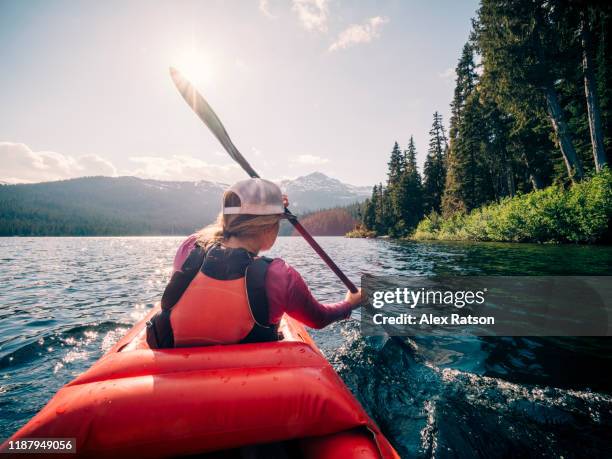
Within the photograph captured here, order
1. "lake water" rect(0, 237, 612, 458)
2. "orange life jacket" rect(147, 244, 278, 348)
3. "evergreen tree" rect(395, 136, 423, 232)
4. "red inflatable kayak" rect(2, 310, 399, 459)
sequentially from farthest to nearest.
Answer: "evergreen tree" rect(395, 136, 423, 232) → "lake water" rect(0, 237, 612, 458) → "orange life jacket" rect(147, 244, 278, 348) → "red inflatable kayak" rect(2, 310, 399, 459)

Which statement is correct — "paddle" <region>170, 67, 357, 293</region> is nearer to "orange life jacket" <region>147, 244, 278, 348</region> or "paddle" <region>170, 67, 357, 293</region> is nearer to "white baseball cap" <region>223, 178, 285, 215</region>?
"white baseball cap" <region>223, 178, 285, 215</region>

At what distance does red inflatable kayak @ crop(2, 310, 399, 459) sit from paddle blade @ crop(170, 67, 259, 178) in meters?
2.78

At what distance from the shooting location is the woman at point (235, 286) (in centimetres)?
212

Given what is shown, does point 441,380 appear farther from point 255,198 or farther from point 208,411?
point 255,198

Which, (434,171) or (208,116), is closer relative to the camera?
(208,116)

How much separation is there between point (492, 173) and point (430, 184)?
45.8 ft

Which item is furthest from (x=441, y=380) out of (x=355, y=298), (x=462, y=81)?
(x=462, y=81)

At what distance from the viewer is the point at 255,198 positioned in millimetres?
2352

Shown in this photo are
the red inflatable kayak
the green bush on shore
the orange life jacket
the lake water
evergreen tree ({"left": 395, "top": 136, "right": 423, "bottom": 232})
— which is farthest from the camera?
evergreen tree ({"left": 395, "top": 136, "right": 423, "bottom": 232})

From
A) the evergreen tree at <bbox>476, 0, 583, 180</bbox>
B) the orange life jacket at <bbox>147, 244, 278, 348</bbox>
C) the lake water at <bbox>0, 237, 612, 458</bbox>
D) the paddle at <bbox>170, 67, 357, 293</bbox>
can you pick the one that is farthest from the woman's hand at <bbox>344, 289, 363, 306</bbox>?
the evergreen tree at <bbox>476, 0, 583, 180</bbox>

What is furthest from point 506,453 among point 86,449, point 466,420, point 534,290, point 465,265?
point 465,265

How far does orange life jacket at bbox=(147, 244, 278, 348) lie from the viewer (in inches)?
83.1

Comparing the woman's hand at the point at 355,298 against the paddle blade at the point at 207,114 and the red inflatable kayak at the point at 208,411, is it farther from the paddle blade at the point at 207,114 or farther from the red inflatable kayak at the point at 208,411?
the paddle blade at the point at 207,114

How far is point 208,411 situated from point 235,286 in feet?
2.52
